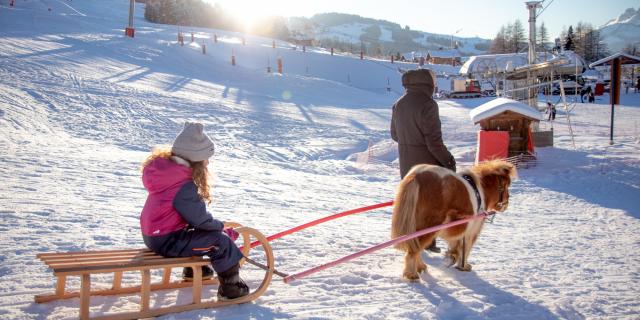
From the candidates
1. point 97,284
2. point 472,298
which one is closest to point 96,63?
point 97,284

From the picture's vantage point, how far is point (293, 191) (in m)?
8.77

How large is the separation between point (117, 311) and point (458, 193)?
2.95 m

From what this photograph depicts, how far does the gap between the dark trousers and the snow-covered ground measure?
0.40m

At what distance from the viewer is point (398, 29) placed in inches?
→ 6964

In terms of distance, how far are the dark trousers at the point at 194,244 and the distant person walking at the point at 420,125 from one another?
2.39 m

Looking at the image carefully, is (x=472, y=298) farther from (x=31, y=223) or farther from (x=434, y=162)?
(x=31, y=223)

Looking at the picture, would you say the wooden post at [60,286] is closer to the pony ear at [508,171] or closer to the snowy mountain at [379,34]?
the pony ear at [508,171]

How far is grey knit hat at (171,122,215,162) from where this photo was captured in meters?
3.26

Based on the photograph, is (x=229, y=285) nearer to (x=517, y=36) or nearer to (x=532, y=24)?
(x=532, y=24)

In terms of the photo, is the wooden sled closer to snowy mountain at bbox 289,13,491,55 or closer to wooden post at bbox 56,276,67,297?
wooden post at bbox 56,276,67,297

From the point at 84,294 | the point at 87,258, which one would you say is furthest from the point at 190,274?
the point at 84,294

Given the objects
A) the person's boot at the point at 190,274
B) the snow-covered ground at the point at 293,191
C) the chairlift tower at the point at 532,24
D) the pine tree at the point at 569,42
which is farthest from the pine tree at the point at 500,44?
the person's boot at the point at 190,274

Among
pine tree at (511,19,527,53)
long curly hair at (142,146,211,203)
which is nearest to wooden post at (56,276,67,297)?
long curly hair at (142,146,211,203)

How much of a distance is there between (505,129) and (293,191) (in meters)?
5.94
